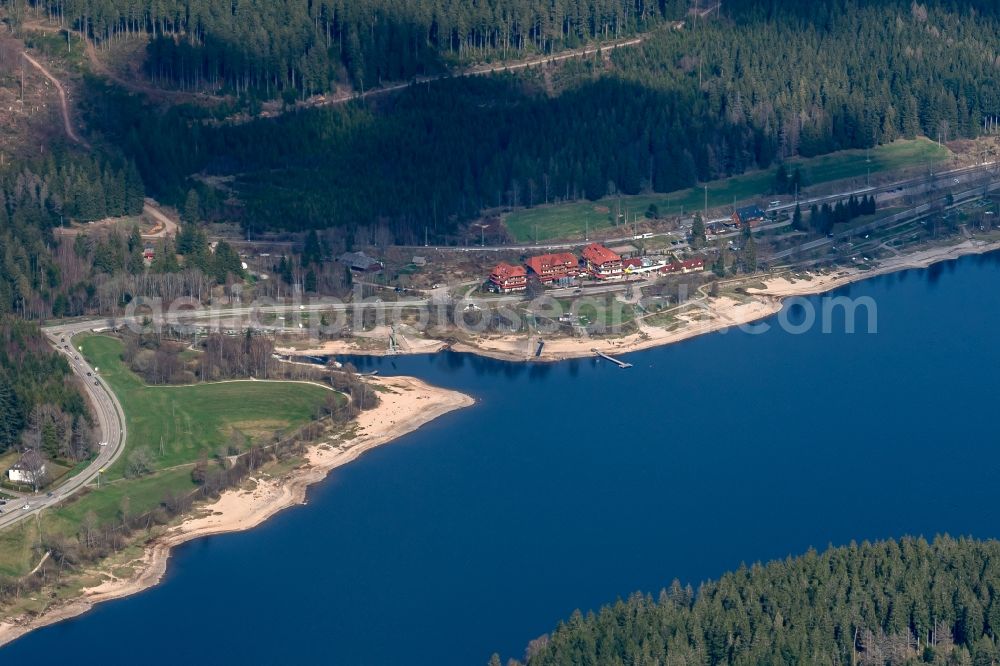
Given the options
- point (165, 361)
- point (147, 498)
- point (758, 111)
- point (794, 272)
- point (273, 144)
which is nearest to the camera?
point (147, 498)

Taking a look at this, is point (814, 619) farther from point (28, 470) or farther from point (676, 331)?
point (676, 331)

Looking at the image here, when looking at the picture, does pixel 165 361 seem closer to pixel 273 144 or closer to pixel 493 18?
pixel 273 144

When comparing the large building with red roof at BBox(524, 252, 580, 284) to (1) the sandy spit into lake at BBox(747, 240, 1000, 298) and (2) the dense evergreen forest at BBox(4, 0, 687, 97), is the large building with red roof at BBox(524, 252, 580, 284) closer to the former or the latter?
(1) the sandy spit into lake at BBox(747, 240, 1000, 298)

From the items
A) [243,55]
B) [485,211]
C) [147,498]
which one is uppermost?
[243,55]

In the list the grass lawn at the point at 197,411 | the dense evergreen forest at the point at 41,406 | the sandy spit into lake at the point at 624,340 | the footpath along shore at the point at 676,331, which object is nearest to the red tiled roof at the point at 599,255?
the footpath along shore at the point at 676,331

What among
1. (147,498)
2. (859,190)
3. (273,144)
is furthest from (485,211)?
(147,498)

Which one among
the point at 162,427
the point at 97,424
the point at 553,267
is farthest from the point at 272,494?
the point at 553,267

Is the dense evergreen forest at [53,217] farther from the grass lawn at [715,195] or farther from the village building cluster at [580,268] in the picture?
the grass lawn at [715,195]

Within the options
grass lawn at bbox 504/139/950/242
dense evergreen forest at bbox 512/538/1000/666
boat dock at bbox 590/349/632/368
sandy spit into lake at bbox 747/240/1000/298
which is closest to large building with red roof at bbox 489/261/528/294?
grass lawn at bbox 504/139/950/242
